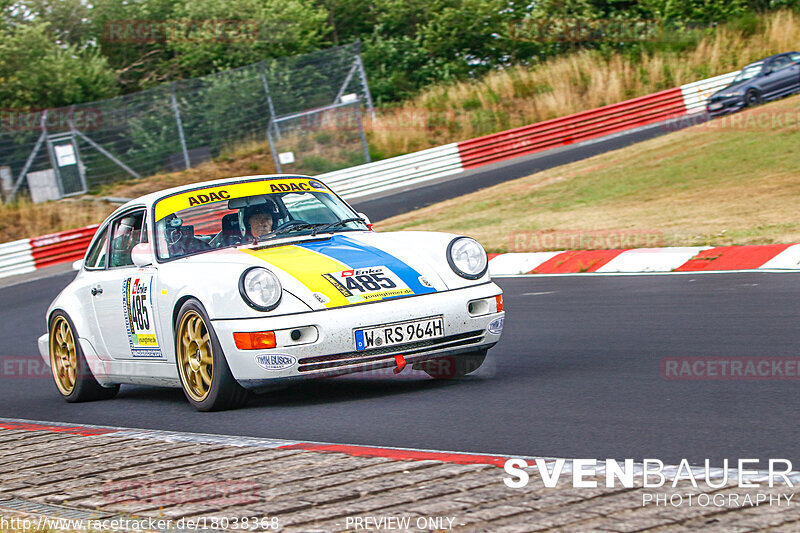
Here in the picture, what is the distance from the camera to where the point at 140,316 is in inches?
276

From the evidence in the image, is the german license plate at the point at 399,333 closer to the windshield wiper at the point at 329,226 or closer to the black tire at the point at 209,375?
the black tire at the point at 209,375

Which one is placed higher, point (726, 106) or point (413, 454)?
point (726, 106)

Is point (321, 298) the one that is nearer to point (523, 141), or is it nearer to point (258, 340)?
point (258, 340)

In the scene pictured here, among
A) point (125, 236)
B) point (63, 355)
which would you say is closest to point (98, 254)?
point (125, 236)


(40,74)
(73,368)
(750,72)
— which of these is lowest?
(73,368)

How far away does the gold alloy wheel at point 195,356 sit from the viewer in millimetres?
6340

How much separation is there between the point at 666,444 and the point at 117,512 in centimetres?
217

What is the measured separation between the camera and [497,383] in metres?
6.47

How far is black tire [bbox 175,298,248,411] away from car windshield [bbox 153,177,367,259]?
655 millimetres

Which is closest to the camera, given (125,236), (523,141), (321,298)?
(321,298)

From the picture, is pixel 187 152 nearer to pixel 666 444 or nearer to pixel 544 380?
pixel 544 380

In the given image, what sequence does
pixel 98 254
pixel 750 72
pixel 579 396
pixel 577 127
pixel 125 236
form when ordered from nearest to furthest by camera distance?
pixel 579 396 < pixel 125 236 < pixel 98 254 < pixel 750 72 < pixel 577 127

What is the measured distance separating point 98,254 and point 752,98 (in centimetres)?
1959

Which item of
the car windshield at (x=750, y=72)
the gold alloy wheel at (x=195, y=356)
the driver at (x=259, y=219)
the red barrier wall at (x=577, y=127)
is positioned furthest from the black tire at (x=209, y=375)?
the red barrier wall at (x=577, y=127)
